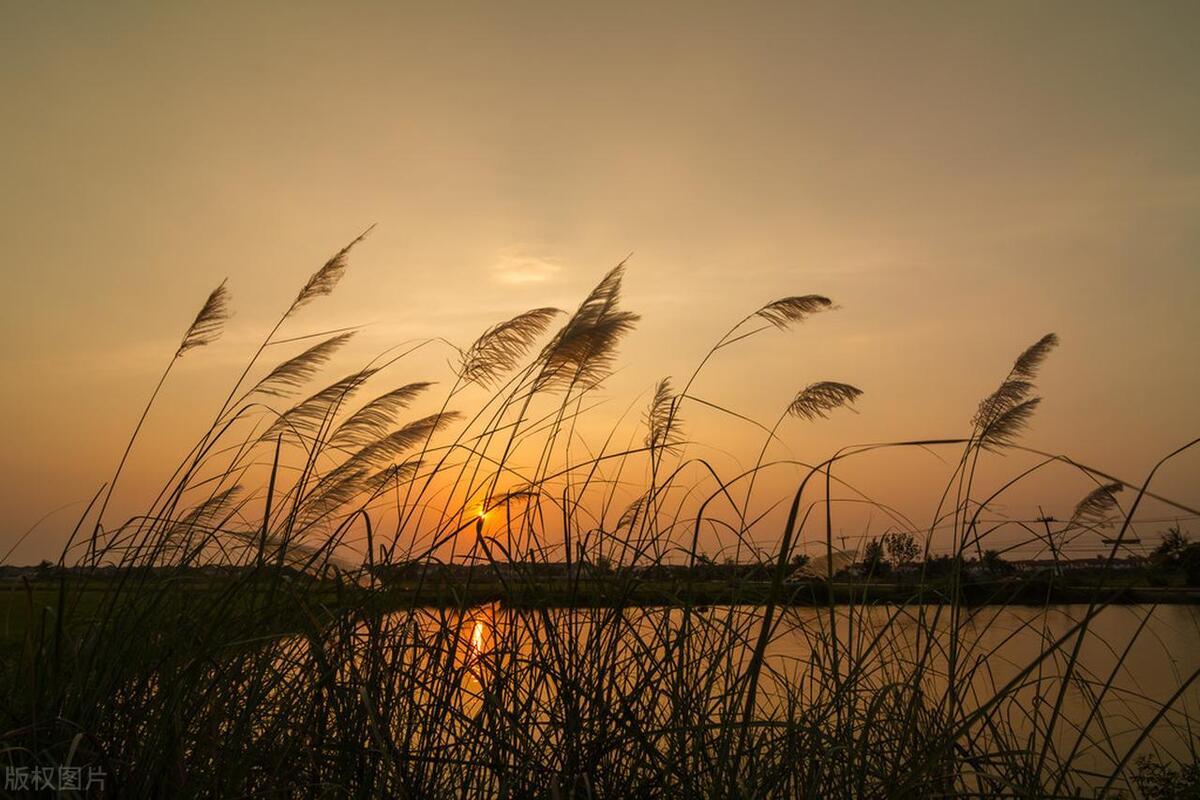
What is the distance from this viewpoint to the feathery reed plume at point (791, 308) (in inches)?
150

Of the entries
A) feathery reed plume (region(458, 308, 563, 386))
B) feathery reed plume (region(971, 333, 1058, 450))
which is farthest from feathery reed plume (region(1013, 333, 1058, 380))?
feathery reed plume (region(458, 308, 563, 386))

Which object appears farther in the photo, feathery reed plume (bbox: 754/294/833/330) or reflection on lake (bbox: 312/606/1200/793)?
feathery reed plume (bbox: 754/294/833/330)

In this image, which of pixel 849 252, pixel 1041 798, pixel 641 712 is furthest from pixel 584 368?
pixel 849 252

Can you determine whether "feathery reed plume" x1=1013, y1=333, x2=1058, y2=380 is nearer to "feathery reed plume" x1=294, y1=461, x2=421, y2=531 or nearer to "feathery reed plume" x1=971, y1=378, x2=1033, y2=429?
"feathery reed plume" x1=971, y1=378, x2=1033, y2=429

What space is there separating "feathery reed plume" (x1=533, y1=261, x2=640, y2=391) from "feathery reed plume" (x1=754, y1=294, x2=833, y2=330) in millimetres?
745

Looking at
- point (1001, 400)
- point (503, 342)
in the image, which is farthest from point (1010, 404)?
point (503, 342)

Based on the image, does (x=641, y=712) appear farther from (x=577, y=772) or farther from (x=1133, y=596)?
(x=1133, y=596)

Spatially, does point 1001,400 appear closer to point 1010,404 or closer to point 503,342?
point 1010,404

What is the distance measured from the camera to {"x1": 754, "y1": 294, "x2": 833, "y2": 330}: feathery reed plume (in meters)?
3.81

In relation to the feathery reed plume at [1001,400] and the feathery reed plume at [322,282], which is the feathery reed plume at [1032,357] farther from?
the feathery reed plume at [322,282]

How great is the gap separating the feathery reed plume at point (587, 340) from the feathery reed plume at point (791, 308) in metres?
0.74

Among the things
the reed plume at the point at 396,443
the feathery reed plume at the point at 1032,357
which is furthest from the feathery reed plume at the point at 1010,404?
the reed plume at the point at 396,443

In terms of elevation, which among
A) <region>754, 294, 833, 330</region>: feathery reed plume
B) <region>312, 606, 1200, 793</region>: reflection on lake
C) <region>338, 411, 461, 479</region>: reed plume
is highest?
<region>754, 294, 833, 330</region>: feathery reed plume

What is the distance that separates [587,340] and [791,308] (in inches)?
41.4
